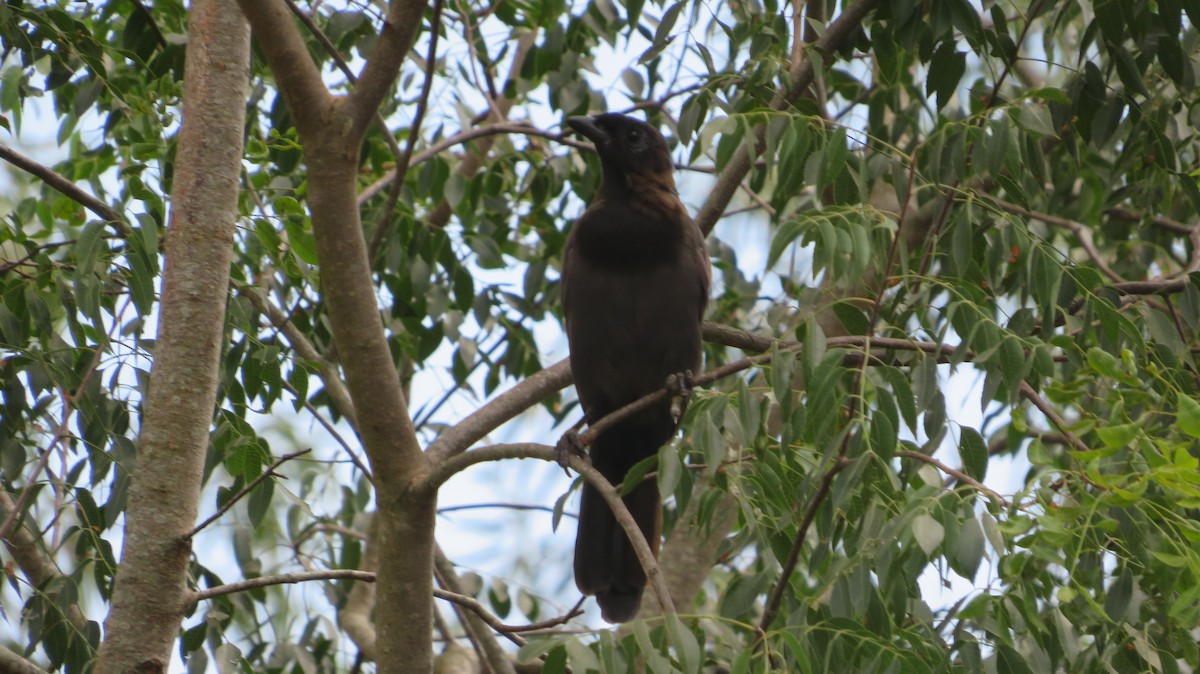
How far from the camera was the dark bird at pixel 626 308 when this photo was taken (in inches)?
160

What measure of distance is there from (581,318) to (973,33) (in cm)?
161

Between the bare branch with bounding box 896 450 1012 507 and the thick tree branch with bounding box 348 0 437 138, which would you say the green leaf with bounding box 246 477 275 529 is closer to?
the thick tree branch with bounding box 348 0 437 138

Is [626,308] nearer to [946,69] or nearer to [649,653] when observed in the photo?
[946,69]

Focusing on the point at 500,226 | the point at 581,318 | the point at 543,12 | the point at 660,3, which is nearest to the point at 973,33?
the point at 660,3

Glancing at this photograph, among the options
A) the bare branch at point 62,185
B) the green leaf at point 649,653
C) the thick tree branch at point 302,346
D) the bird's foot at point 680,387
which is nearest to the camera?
the green leaf at point 649,653

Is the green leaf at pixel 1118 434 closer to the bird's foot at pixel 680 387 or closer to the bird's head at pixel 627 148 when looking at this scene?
the bird's foot at pixel 680 387

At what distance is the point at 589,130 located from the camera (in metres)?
4.41

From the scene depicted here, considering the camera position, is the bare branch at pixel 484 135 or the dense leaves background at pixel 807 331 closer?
the dense leaves background at pixel 807 331

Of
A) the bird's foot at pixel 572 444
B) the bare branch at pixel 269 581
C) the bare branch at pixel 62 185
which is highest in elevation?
the bare branch at pixel 62 185

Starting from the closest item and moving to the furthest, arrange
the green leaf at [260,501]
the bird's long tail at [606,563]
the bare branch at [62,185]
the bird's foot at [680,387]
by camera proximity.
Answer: the bare branch at [62,185] < the green leaf at [260,501] < the bird's foot at [680,387] < the bird's long tail at [606,563]

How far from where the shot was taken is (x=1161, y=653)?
2578 mm

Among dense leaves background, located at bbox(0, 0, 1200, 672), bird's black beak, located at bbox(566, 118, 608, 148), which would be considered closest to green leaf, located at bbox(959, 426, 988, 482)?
dense leaves background, located at bbox(0, 0, 1200, 672)

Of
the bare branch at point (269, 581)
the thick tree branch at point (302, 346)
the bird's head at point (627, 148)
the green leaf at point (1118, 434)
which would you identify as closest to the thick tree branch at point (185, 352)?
the bare branch at point (269, 581)

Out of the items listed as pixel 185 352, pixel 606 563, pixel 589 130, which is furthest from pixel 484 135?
pixel 185 352
